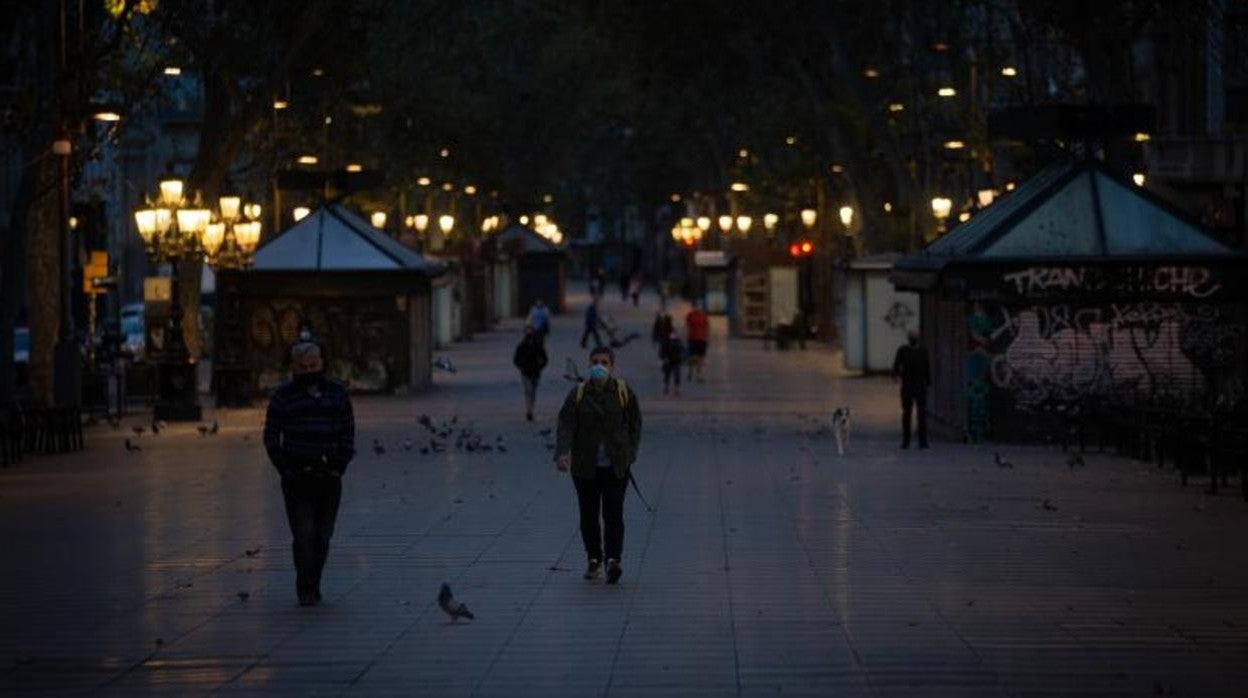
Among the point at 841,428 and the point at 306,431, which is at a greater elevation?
the point at 306,431

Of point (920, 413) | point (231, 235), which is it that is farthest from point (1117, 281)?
point (231, 235)

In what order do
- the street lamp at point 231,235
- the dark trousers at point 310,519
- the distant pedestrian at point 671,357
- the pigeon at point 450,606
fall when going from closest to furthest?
the pigeon at point 450,606, the dark trousers at point 310,519, the street lamp at point 231,235, the distant pedestrian at point 671,357

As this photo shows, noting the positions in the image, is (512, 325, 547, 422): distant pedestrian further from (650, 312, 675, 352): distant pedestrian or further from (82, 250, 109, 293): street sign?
(82, 250, 109, 293): street sign

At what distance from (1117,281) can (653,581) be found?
1823 cm

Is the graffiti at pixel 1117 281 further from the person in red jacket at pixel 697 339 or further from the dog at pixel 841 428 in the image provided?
the person in red jacket at pixel 697 339

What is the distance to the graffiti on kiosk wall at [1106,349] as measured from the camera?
3459cm

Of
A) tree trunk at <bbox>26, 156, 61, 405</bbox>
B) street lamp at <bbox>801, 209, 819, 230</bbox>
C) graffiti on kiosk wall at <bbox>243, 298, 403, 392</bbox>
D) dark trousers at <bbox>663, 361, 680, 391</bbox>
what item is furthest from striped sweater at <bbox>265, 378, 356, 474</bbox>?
street lamp at <bbox>801, 209, 819, 230</bbox>

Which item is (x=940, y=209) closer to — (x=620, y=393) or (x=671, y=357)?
(x=671, y=357)

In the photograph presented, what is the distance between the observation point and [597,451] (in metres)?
17.8

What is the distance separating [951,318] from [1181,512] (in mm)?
13052

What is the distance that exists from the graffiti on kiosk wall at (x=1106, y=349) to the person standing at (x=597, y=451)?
17592 millimetres

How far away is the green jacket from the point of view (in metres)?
17.8

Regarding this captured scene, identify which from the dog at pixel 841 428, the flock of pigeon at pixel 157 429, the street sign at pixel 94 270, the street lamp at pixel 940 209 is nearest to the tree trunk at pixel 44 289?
the flock of pigeon at pixel 157 429

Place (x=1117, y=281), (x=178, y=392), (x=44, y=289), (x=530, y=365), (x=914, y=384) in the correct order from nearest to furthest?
(x=914, y=384)
(x=1117, y=281)
(x=44, y=289)
(x=530, y=365)
(x=178, y=392)
